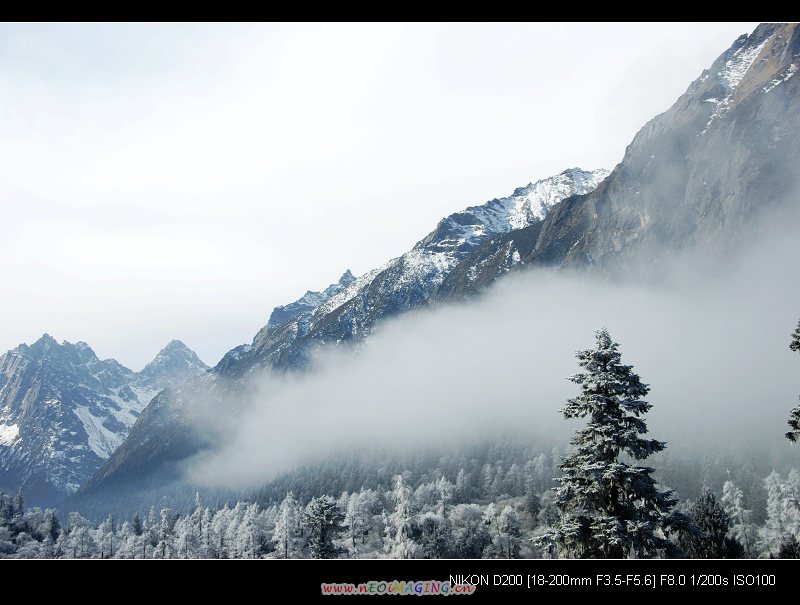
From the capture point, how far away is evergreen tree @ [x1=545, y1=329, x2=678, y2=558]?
→ 2239cm

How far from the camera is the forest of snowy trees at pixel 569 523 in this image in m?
22.9

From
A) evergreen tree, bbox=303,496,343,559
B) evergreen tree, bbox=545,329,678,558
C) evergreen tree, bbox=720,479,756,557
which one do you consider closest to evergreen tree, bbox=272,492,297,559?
evergreen tree, bbox=303,496,343,559

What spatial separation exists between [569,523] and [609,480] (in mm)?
2162

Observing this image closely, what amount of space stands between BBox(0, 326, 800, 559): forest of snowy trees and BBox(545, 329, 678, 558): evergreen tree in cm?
4

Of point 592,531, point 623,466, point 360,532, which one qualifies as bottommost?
point 360,532

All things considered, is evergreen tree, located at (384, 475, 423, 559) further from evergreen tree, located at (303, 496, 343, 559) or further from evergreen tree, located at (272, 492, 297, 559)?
evergreen tree, located at (303, 496, 343, 559)

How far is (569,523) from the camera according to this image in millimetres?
23391

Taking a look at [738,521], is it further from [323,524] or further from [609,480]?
[609,480]
